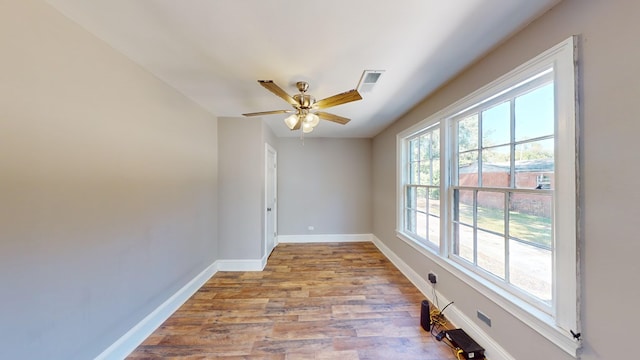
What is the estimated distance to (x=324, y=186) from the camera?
5363 mm

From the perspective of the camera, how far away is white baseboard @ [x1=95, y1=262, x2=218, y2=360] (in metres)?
1.77

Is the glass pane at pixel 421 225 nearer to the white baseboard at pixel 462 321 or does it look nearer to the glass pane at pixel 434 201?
the glass pane at pixel 434 201

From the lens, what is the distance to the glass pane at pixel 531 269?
4.86 ft

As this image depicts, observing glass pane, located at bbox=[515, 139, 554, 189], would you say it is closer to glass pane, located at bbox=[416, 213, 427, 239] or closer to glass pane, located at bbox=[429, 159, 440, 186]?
glass pane, located at bbox=[429, 159, 440, 186]

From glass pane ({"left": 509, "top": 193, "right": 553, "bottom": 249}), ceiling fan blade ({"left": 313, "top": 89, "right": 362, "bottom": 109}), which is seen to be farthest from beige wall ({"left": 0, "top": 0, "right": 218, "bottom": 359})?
glass pane ({"left": 509, "top": 193, "right": 553, "bottom": 249})

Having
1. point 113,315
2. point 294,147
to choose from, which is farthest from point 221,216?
point 294,147

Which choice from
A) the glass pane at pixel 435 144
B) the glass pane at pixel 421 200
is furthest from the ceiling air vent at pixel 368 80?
the glass pane at pixel 421 200

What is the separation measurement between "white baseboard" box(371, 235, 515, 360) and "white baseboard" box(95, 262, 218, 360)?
9.58 ft

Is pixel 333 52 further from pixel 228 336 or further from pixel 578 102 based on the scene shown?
pixel 228 336

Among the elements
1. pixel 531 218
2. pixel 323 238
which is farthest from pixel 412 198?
pixel 323 238

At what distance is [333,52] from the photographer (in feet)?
5.91

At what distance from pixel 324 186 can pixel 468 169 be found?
134 inches

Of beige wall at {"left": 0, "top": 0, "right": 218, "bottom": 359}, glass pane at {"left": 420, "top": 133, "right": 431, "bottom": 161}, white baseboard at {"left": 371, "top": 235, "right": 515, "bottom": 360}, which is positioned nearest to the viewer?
beige wall at {"left": 0, "top": 0, "right": 218, "bottom": 359}

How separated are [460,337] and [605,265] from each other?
4.26ft
